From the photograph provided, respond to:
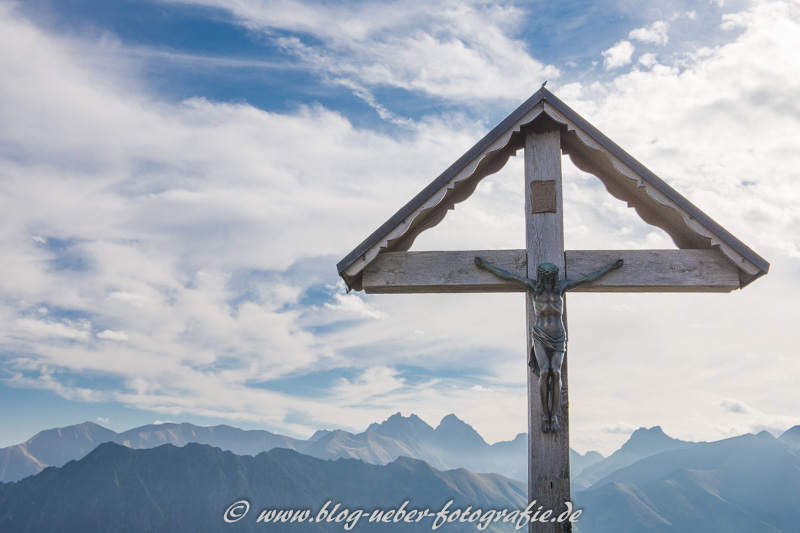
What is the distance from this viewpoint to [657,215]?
941 centimetres

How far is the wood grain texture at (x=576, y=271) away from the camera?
8.73m

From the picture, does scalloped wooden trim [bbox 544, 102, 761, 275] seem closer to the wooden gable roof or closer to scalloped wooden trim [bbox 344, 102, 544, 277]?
the wooden gable roof

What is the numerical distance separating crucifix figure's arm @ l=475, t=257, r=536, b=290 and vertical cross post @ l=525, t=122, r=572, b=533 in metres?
0.20

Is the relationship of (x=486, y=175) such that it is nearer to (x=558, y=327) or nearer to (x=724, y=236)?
(x=558, y=327)

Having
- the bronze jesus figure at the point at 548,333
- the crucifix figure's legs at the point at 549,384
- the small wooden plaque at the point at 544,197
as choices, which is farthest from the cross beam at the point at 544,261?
the crucifix figure's legs at the point at 549,384

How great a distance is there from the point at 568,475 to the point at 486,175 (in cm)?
399

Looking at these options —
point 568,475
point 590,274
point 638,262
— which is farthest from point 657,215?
point 568,475

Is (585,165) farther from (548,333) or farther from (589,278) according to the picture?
(548,333)

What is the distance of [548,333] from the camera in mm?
8148

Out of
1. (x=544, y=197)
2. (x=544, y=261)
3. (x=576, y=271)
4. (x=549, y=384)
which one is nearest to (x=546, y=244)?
(x=544, y=261)

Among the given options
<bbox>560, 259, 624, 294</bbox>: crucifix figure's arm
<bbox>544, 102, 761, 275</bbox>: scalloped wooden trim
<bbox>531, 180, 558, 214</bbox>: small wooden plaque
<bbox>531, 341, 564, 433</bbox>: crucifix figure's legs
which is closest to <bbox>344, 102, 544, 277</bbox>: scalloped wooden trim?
<bbox>544, 102, 761, 275</bbox>: scalloped wooden trim

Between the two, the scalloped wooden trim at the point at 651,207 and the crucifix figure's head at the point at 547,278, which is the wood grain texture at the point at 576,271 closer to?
the scalloped wooden trim at the point at 651,207

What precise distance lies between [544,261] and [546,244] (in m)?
0.23

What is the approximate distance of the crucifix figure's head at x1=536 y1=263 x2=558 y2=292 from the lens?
833 centimetres
